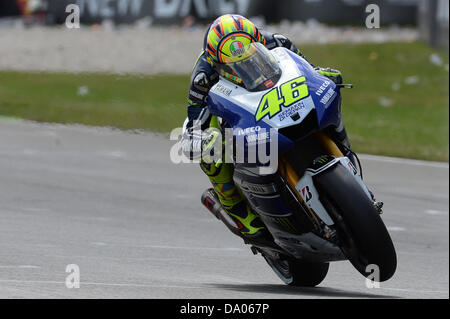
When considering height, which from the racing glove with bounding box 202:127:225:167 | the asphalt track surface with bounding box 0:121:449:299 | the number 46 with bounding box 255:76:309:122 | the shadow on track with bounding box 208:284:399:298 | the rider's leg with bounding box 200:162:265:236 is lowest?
the asphalt track surface with bounding box 0:121:449:299

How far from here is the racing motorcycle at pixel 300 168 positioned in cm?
539

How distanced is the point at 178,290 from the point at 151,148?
29.0 feet

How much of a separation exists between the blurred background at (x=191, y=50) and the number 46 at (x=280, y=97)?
12.1m

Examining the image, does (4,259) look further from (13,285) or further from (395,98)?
(395,98)

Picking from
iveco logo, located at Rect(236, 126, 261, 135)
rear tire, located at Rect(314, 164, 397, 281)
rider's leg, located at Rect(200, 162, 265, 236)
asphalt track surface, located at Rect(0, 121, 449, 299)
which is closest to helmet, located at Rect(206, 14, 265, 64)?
iveco logo, located at Rect(236, 126, 261, 135)

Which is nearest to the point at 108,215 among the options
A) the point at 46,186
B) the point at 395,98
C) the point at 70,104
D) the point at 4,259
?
the point at 46,186

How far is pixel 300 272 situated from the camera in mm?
6516

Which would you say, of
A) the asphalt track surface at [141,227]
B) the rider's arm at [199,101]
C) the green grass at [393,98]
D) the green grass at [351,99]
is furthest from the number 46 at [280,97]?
the green grass at [393,98]

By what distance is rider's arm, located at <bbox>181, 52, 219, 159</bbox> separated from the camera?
6059 millimetres

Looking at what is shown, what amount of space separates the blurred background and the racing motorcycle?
11915 millimetres

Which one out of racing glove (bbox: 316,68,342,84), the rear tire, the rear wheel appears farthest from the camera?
the rear wheel

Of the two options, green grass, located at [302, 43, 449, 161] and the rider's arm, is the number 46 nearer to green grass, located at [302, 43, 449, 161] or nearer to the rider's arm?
the rider's arm

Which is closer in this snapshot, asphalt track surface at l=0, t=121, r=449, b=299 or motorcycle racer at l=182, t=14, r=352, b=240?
motorcycle racer at l=182, t=14, r=352, b=240

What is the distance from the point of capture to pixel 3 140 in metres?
14.3
